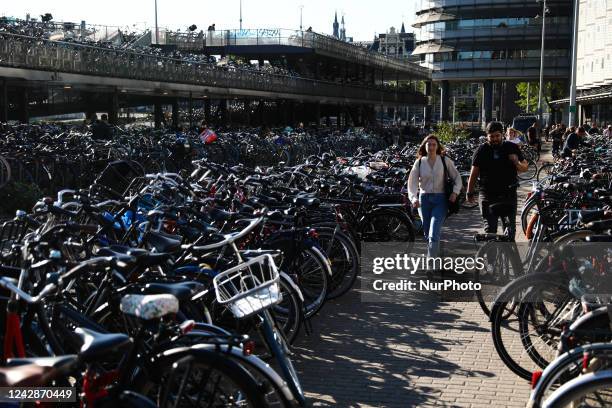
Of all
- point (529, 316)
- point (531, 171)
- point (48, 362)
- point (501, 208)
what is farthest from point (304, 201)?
point (531, 171)

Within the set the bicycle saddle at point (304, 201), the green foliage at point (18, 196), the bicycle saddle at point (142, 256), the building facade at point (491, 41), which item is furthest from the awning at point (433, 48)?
the bicycle saddle at point (142, 256)

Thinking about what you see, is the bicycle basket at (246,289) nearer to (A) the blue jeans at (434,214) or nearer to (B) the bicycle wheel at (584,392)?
(B) the bicycle wheel at (584,392)

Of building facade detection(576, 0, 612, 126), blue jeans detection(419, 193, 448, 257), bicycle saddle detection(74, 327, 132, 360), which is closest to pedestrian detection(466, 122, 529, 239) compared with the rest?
blue jeans detection(419, 193, 448, 257)

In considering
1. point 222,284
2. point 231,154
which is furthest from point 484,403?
point 231,154

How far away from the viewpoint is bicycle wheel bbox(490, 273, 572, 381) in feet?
15.7

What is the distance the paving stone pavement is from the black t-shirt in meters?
1.32

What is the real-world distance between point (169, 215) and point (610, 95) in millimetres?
27905

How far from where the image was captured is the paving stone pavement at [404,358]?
486 centimetres

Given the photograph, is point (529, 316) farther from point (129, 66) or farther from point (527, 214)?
point (129, 66)

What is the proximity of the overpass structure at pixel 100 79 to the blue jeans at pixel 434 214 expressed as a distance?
13112 mm

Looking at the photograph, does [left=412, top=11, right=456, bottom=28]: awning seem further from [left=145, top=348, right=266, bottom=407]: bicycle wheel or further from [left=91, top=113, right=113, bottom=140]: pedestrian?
[left=145, top=348, right=266, bottom=407]: bicycle wheel

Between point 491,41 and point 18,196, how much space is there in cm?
6599

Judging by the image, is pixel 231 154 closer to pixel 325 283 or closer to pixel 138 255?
pixel 325 283

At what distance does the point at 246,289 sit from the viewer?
4.62 metres
